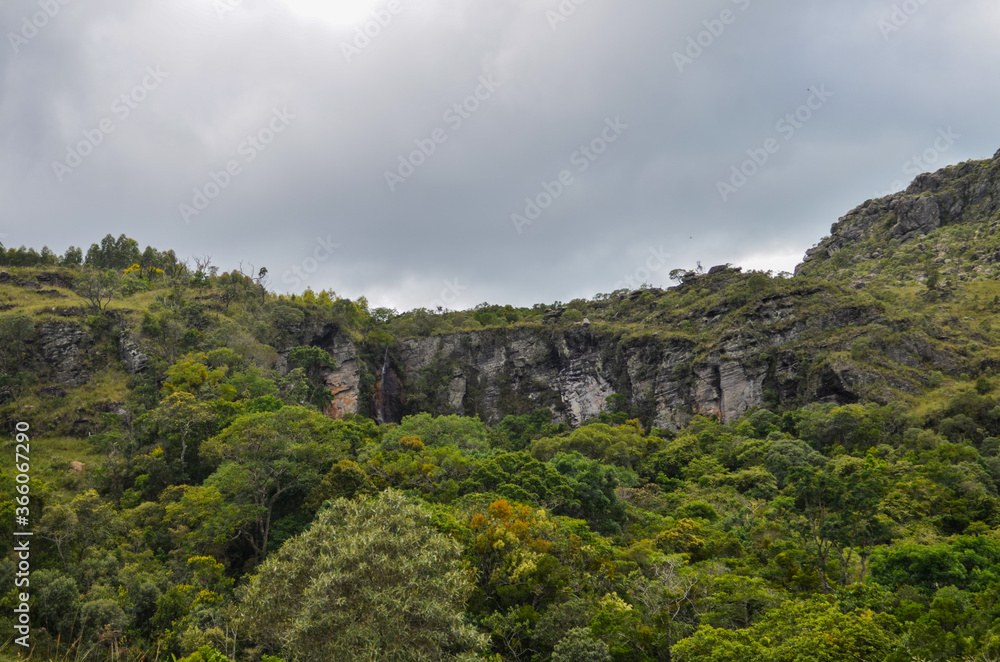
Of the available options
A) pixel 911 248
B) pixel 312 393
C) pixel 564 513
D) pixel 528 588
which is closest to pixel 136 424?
pixel 312 393

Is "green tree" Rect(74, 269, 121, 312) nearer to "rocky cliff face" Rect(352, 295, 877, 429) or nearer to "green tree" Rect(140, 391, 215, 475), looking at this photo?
"green tree" Rect(140, 391, 215, 475)

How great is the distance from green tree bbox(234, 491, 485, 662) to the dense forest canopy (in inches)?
2.5

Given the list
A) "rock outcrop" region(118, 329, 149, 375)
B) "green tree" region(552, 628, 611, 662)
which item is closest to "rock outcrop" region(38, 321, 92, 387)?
"rock outcrop" region(118, 329, 149, 375)

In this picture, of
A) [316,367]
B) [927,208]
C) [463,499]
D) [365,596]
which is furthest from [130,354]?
[927,208]

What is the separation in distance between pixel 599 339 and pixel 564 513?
37731 mm

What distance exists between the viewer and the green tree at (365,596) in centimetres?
1327

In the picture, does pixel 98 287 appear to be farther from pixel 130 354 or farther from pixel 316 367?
pixel 316 367

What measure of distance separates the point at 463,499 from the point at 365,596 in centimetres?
1342

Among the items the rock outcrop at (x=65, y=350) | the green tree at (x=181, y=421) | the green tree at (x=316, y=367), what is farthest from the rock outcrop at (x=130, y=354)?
the green tree at (x=181, y=421)

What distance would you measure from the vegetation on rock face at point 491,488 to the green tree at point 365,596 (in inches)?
2.9

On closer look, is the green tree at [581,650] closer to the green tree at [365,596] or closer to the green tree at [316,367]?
the green tree at [365,596]

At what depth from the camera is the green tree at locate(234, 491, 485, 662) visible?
13.3 metres

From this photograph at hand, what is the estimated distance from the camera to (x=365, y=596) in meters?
13.5

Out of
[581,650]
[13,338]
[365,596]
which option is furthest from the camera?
[13,338]
